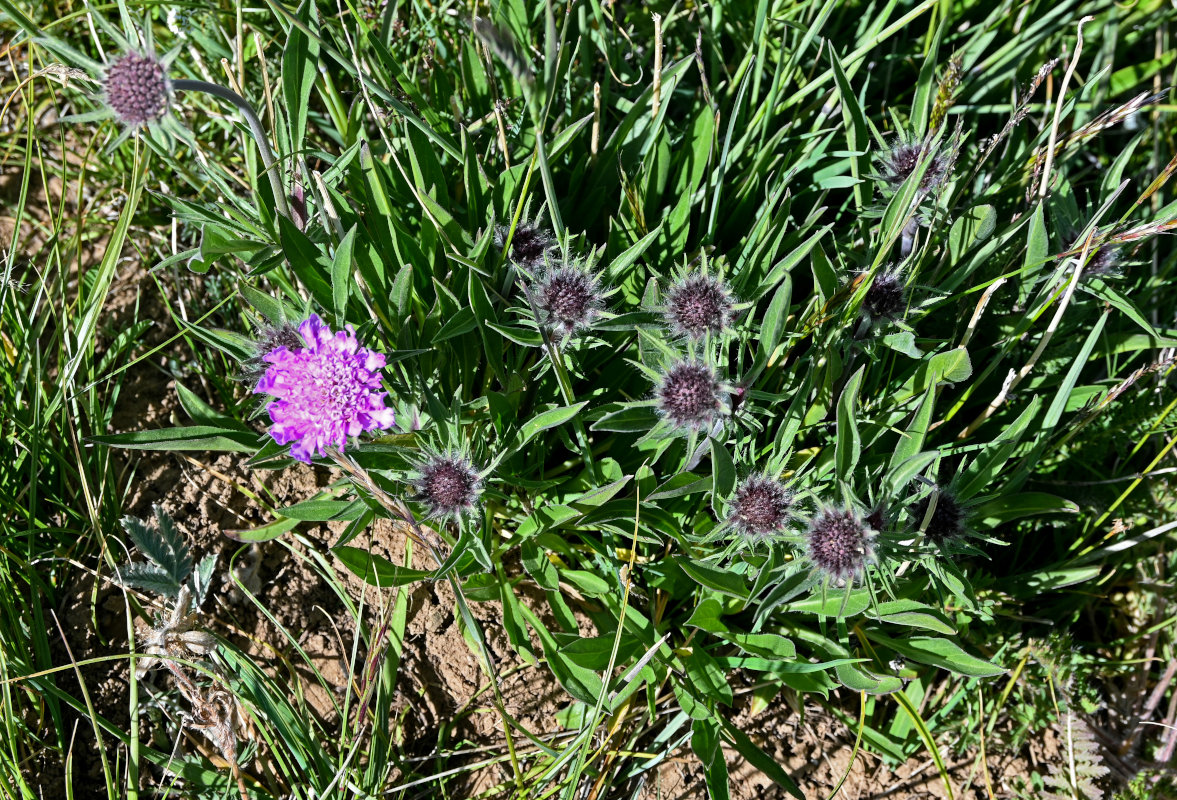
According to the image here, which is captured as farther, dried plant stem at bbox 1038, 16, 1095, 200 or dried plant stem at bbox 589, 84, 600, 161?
dried plant stem at bbox 589, 84, 600, 161

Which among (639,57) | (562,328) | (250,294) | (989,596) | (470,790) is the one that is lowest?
(470,790)

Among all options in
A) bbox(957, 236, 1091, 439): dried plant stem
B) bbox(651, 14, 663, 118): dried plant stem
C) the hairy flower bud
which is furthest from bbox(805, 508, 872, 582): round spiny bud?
bbox(651, 14, 663, 118): dried plant stem

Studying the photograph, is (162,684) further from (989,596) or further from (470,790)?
(989,596)

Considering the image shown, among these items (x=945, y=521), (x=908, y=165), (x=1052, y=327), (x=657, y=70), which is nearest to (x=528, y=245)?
(x=657, y=70)

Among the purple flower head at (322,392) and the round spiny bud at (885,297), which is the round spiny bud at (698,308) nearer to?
the round spiny bud at (885,297)

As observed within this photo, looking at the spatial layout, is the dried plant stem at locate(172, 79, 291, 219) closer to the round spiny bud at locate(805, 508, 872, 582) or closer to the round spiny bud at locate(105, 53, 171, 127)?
the round spiny bud at locate(105, 53, 171, 127)

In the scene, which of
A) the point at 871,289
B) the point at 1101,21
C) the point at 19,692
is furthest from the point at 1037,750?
the point at 19,692
